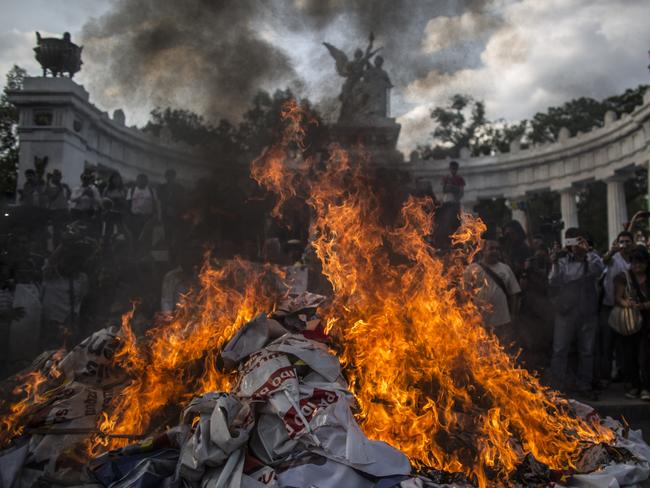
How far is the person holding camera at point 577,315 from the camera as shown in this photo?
720cm

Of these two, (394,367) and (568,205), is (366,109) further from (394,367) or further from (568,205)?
(568,205)

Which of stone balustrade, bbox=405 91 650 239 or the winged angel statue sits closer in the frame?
the winged angel statue

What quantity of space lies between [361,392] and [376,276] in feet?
6.05

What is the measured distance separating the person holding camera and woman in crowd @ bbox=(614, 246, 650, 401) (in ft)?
1.20

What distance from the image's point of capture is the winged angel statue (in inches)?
391

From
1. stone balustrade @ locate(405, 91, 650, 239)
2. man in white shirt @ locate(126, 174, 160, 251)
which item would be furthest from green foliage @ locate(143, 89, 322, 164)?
stone balustrade @ locate(405, 91, 650, 239)

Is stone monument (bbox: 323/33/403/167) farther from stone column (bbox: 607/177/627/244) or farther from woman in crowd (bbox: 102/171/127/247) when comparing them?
stone column (bbox: 607/177/627/244)

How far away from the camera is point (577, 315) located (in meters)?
7.27

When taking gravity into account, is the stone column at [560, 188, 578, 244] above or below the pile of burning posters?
above

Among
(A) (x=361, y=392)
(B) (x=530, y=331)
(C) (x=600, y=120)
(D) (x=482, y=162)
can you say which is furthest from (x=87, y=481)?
(C) (x=600, y=120)

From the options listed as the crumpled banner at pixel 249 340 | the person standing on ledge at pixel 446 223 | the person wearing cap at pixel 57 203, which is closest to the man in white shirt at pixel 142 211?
the person wearing cap at pixel 57 203

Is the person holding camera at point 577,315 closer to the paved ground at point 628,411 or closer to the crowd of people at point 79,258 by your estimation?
the paved ground at point 628,411

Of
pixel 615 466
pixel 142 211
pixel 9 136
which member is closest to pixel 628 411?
pixel 615 466

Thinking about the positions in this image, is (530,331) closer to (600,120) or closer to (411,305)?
(411,305)
